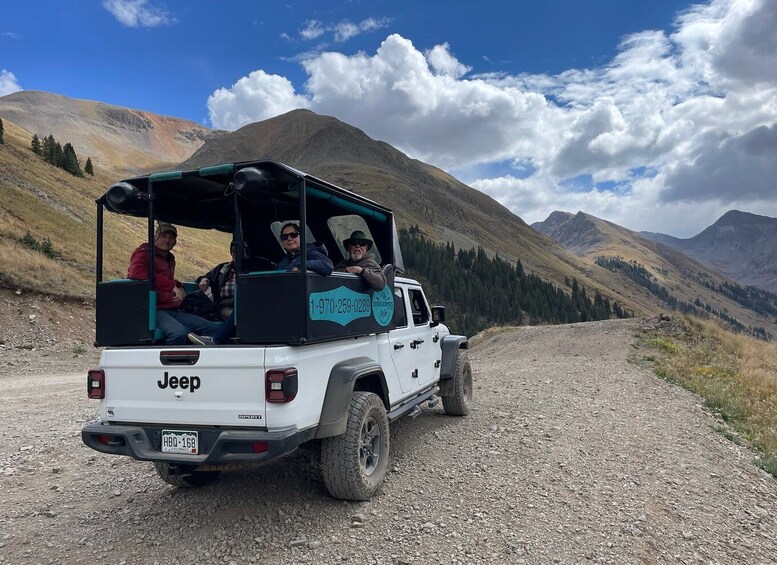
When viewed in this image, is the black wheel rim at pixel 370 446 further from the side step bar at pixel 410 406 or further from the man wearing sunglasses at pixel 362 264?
the man wearing sunglasses at pixel 362 264

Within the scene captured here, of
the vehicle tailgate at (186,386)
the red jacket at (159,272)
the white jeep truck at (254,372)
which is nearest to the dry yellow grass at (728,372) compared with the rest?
the white jeep truck at (254,372)

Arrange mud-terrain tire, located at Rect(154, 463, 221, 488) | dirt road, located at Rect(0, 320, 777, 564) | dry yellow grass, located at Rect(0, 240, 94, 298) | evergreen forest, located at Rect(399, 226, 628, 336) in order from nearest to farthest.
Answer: dirt road, located at Rect(0, 320, 777, 564) < mud-terrain tire, located at Rect(154, 463, 221, 488) < dry yellow grass, located at Rect(0, 240, 94, 298) < evergreen forest, located at Rect(399, 226, 628, 336)

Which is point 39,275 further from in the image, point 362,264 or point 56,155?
point 56,155

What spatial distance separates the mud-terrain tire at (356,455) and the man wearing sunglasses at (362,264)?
1209mm

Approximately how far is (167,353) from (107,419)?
0.91 meters

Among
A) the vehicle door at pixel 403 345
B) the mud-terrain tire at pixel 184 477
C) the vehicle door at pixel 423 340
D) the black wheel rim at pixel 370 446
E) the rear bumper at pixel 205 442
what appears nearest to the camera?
the rear bumper at pixel 205 442

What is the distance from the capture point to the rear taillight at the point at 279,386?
163 inches

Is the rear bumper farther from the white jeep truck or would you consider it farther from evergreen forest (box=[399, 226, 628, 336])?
evergreen forest (box=[399, 226, 628, 336])

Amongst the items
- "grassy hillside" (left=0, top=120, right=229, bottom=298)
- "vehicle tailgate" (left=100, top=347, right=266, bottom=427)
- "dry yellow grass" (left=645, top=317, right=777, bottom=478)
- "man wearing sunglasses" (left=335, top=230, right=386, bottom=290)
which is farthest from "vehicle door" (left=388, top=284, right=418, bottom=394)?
"grassy hillside" (left=0, top=120, right=229, bottom=298)

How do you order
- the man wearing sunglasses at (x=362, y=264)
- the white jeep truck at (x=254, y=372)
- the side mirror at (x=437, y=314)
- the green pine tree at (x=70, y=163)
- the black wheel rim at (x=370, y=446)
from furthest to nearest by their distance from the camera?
the green pine tree at (x=70, y=163), the side mirror at (x=437, y=314), the man wearing sunglasses at (x=362, y=264), the black wheel rim at (x=370, y=446), the white jeep truck at (x=254, y=372)

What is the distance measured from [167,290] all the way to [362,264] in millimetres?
2048

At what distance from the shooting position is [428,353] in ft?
24.4

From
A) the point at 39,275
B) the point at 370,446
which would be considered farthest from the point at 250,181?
the point at 39,275

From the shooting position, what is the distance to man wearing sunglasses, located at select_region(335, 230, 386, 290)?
5.54 m
